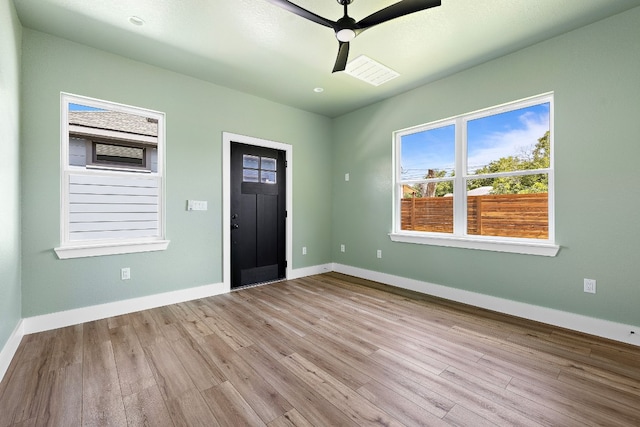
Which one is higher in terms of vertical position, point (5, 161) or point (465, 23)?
point (465, 23)

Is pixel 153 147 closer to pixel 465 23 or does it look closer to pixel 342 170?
pixel 342 170

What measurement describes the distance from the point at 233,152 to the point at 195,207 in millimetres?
956

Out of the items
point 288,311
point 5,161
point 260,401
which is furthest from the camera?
point 288,311

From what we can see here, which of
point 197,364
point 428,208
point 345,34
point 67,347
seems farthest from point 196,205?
point 428,208

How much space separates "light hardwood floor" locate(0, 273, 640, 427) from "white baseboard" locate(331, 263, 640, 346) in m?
0.16

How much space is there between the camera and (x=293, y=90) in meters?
3.90

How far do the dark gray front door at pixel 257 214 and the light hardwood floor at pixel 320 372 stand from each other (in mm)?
1156

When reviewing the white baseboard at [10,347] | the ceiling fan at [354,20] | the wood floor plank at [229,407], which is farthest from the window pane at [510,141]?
the white baseboard at [10,347]

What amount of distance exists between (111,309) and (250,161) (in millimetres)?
2450

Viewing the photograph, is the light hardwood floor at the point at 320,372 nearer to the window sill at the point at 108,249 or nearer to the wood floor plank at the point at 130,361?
the wood floor plank at the point at 130,361

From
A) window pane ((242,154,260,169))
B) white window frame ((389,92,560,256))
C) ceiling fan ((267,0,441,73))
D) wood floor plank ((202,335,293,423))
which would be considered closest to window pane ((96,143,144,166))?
window pane ((242,154,260,169))

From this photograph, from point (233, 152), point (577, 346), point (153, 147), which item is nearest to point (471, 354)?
point (577, 346)

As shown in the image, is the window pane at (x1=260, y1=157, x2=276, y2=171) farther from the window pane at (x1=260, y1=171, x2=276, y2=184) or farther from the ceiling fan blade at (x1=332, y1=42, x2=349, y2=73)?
the ceiling fan blade at (x1=332, y1=42, x2=349, y2=73)

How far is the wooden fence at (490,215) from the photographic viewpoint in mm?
2912
